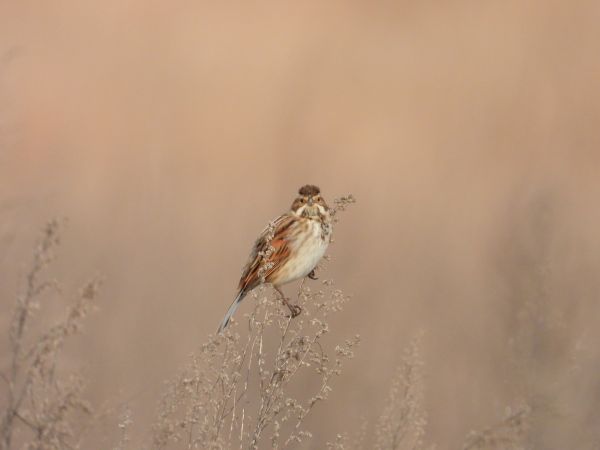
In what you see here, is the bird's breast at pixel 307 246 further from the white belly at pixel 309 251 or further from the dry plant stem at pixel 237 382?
the dry plant stem at pixel 237 382

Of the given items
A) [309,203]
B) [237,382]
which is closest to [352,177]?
[309,203]

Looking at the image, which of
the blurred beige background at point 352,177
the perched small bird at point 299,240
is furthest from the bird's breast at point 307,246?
the blurred beige background at point 352,177

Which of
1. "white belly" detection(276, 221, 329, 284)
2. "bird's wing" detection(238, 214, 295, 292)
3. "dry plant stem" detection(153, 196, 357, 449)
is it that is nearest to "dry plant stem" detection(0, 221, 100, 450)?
"dry plant stem" detection(153, 196, 357, 449)

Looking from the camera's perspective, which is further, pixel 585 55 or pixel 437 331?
pixel 585 55

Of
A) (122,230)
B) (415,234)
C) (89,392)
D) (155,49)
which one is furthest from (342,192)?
(155,49)

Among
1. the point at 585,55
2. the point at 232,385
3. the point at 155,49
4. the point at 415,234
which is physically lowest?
the point at 232,385

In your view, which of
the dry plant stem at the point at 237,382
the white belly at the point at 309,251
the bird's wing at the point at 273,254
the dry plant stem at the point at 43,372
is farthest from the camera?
the white belly at the point at 309,251

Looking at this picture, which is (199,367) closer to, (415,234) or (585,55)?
(415,234)

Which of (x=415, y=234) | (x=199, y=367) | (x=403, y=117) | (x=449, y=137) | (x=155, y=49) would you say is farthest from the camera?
(x=155, y=49)
